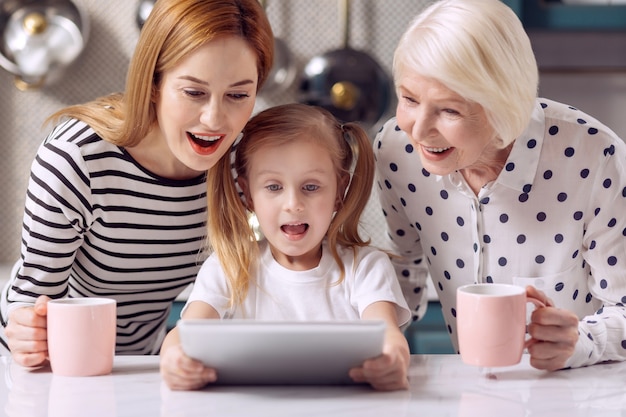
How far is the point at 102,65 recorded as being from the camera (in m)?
2.70

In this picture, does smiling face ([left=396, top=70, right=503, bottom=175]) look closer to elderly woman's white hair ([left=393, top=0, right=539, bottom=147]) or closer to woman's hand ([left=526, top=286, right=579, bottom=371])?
elderly woman's white hair ([left=393, top=0, right=539, bottom=147])

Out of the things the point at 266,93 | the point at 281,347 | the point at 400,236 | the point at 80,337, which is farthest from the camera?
the point at 266,93

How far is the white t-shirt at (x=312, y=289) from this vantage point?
128 centimetres

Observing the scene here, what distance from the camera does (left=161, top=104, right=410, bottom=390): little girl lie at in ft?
4.21

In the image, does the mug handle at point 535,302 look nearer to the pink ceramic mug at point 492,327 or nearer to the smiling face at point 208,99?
the pink ceramic mug at point 492,327

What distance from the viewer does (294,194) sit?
130 cm

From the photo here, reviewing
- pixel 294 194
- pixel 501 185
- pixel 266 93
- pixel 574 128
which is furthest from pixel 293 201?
pixel 266 93

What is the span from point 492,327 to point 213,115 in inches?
21.0

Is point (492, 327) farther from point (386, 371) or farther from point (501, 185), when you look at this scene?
point (501, 185)

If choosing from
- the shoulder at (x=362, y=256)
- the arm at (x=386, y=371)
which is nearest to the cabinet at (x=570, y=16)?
the shoulder at (x=362, y=256)

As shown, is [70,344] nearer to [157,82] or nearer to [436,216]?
[157,82]

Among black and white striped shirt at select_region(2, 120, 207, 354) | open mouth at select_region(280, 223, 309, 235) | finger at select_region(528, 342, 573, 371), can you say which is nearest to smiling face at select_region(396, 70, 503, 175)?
open mouth at select_region(280, 223, 309, 235)

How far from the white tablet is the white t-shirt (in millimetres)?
283

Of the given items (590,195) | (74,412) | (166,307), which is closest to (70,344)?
(74,412)
